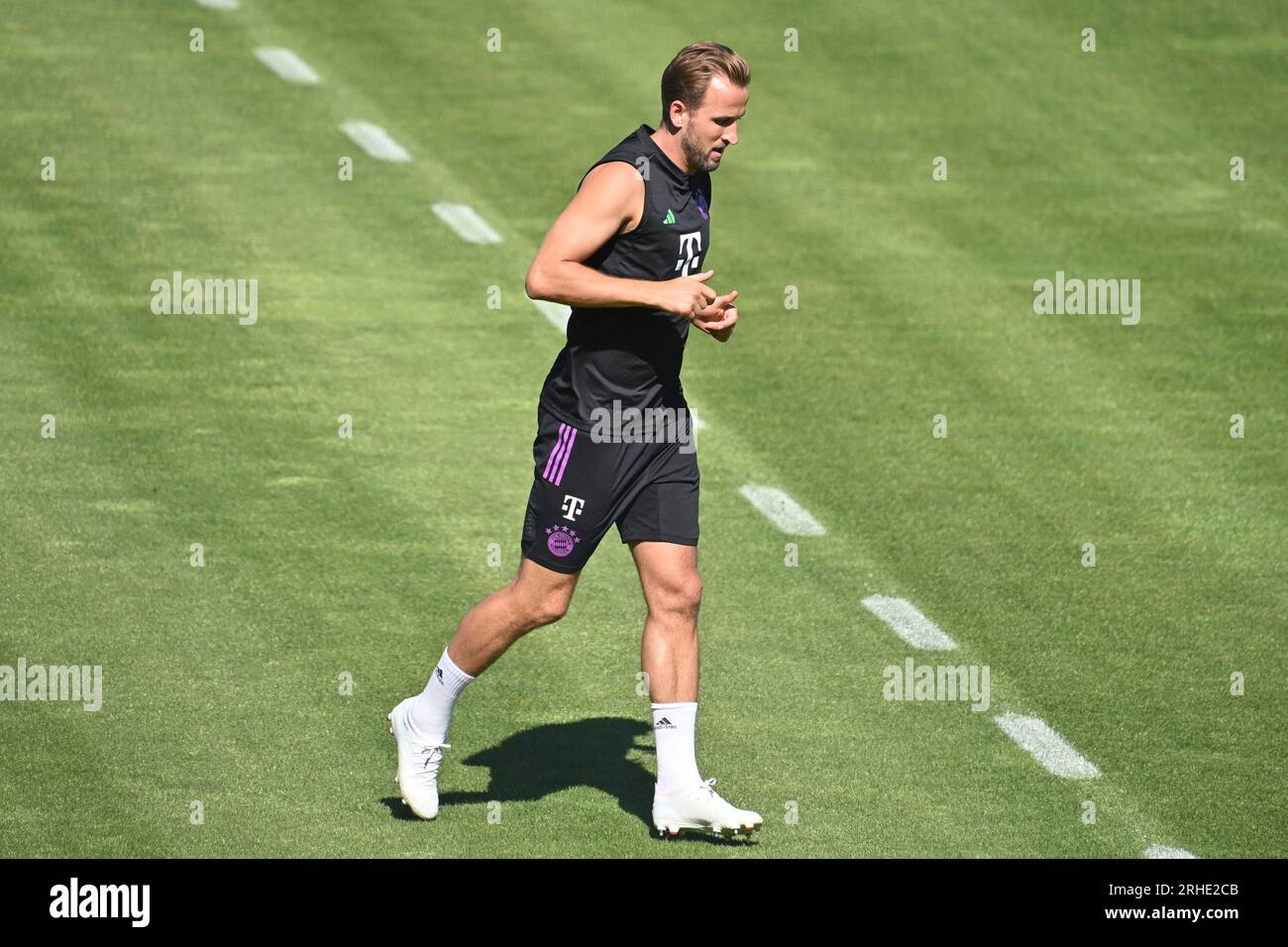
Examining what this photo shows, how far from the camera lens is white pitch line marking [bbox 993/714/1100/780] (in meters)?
8.30

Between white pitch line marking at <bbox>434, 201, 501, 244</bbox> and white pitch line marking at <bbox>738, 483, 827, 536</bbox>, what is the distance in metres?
3.87

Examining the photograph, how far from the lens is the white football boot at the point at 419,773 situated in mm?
7891

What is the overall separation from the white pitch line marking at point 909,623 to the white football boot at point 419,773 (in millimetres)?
2487

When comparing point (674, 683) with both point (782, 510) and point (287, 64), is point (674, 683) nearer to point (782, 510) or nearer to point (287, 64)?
point (782, 510)

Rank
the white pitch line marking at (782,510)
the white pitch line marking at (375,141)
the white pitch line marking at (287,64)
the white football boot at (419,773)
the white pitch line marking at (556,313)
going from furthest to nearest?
the white pitch line marking at (287,64) → the white pitch line marking at (375,141) → the white pitch line marking at (556,313) → the white pitch line marking at (782,510) → the white football boot at (419,773)

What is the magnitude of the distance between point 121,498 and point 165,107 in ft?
19.1

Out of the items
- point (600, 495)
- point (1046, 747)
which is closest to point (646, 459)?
point (600, 495)

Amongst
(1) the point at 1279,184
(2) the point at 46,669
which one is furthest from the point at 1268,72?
(2) the point at 46,669

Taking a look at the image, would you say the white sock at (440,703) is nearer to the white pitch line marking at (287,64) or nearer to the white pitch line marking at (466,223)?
the white pitch line marking at (466,223)

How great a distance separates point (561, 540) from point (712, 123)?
162cm

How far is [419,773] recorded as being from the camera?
791 cm

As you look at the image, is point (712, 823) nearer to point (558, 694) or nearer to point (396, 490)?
point (558, 694)

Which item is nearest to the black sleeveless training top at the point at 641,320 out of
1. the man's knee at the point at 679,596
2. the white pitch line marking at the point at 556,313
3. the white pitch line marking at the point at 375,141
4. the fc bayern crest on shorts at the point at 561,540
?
the fc bayern crest on shorts at the point at 561,540

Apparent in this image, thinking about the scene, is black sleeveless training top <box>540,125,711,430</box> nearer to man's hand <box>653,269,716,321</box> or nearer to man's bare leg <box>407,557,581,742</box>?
man's hand <box>653,269,716,321</box>
